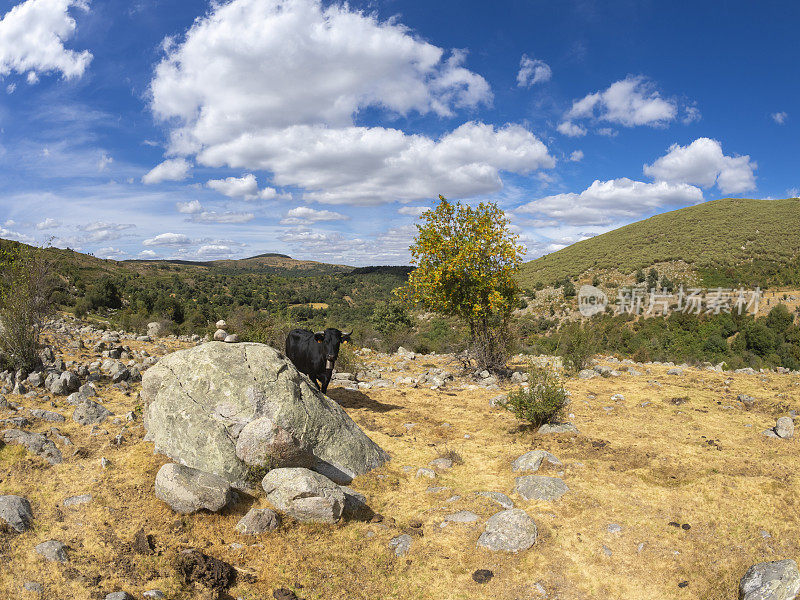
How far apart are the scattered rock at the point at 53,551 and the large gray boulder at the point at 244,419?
1980 millimetres

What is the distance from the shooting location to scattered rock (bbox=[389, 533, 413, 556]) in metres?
5.41

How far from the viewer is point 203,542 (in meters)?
5.12

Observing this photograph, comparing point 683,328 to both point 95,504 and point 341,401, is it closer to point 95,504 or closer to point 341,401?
point 341,401

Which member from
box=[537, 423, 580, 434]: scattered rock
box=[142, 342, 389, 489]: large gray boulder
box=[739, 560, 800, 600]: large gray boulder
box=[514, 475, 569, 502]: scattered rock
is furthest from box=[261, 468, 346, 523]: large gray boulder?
box=[537, 423, 580, 434]: scattered rock

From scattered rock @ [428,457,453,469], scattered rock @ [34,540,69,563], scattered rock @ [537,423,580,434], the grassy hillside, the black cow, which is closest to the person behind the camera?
scattered rock @ [34,540,69,563]

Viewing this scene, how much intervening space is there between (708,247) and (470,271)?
2650 inches

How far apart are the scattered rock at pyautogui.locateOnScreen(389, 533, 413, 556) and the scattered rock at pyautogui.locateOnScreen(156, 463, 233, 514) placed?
90.6 inches

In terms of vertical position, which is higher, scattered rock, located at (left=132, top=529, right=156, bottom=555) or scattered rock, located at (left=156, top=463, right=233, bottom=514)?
scattered rock, located at (left=156, top=463, right=233, bottom=514)

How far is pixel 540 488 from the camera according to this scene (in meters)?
6.70

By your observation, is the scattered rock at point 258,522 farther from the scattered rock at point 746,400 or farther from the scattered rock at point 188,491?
the scattered rock at point 746,400

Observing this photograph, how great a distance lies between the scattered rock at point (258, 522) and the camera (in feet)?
17.7

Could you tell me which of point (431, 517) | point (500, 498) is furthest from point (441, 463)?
point (431, 517)

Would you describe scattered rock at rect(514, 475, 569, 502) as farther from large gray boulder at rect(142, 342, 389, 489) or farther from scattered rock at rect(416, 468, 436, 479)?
large gray boulder at rect(142, 342, 389, 489)

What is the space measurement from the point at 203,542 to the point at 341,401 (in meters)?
6.74
